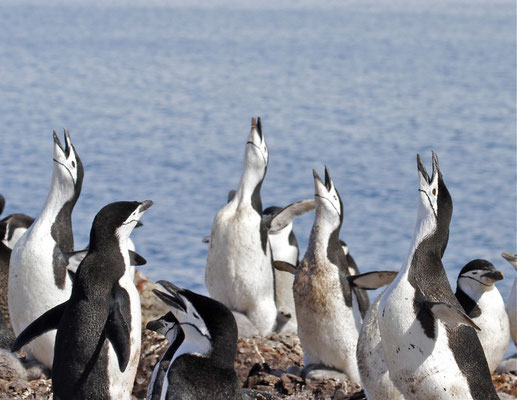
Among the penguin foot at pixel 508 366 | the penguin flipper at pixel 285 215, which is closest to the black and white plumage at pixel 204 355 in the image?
the penguin foot at pixel 508 366

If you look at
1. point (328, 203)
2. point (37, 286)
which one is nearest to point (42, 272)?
point (37, 286)

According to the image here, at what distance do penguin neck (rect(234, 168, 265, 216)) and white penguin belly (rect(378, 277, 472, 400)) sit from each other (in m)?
2.27

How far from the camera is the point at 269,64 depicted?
27141 mm

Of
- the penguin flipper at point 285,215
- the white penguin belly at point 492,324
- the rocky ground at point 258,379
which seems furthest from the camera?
the penguin flipper at point 285,215

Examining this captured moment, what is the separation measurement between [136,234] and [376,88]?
12.9 m

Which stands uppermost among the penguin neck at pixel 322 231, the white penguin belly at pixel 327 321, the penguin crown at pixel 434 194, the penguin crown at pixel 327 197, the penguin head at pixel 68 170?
the penguin crown at pixel 434 194

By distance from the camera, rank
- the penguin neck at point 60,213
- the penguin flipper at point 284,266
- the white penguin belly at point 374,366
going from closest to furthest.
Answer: the white penguin belly at point 374,366 → the penguin neck at point 60,213 → the penguin flipper at point 284,266

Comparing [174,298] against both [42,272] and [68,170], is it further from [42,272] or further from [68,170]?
[68,170]

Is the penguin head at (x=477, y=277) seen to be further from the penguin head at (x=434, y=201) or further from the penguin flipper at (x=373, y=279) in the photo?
the penguin head at (x=434, y=201)

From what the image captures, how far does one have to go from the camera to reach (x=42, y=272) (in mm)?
4301

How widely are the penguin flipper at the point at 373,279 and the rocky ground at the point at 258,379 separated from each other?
0.48 metres

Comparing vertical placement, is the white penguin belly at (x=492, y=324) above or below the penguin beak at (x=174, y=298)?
below

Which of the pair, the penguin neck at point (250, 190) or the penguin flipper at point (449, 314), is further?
the penguin neck at point (250, 190)

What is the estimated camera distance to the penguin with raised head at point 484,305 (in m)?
4.49
